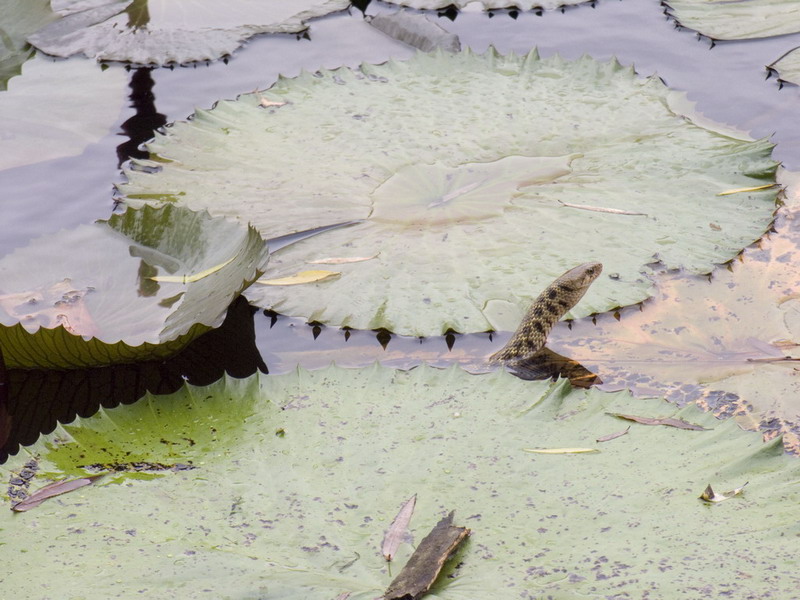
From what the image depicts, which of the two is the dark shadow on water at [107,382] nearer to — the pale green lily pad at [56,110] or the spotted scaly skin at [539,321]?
the spotted scaly skin at [539,321]

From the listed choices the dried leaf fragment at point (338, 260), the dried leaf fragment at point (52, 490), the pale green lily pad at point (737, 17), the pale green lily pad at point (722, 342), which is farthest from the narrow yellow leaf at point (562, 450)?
the pale green lily pad at point (737, 17)

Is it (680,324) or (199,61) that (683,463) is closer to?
(680,324)

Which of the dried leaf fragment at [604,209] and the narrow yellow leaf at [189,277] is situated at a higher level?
the dried leaf fragment at [604,209]

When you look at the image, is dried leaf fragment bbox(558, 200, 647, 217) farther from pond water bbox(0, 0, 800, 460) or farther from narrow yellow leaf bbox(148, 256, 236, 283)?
narrow yellow leaf bbox(148, 256, 236, 283)

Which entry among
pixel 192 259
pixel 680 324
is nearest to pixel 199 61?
pixel 192 259

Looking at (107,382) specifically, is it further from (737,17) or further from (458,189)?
(737,17)

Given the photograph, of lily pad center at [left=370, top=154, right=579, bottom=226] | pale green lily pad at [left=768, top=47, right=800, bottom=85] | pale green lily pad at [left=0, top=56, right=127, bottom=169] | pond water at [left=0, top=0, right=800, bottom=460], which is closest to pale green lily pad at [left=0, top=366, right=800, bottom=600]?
pond water at [left=0, top=0, right=800, bottom=460]
